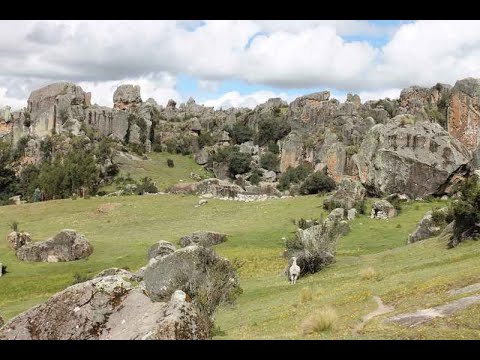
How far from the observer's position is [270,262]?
47719 millimetres

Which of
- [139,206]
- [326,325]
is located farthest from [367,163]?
[326,325]

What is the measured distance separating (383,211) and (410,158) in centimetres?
1368

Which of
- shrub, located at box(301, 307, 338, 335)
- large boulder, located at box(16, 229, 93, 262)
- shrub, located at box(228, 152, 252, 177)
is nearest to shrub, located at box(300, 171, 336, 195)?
shrub, located at box(228, 152, 252, 177)

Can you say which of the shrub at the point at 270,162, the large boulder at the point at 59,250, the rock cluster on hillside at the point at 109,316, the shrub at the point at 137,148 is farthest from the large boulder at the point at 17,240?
the shrub at the point at 137,148

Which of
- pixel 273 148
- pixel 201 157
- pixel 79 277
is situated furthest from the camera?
pixel 273 148

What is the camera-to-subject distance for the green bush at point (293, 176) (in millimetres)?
117000

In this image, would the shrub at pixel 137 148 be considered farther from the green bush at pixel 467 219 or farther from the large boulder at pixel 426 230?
the green bush at pixel 467 219

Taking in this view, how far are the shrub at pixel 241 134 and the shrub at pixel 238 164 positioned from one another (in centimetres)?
2663

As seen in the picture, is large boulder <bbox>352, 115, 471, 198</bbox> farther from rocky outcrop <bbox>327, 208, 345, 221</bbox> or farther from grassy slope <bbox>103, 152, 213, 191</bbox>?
grassy slope <bbox>103, 152, 213, 191</bbox>

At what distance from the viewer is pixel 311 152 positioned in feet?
422

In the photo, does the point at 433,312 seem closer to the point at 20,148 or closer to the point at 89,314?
the point at 89,314

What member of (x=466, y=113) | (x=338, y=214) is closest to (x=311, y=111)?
(x=466, y=113)
